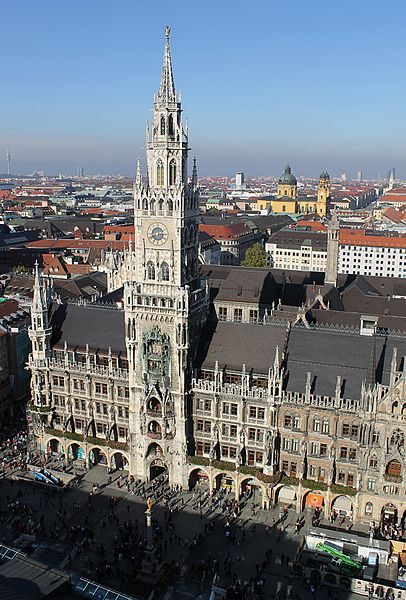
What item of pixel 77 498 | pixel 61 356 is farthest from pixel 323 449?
pixel 61 356

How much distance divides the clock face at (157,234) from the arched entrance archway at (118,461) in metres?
28.8

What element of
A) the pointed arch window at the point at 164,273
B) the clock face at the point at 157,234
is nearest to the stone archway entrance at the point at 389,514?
the pointed arch window at the point at 164,273

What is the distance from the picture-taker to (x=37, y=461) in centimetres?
8244

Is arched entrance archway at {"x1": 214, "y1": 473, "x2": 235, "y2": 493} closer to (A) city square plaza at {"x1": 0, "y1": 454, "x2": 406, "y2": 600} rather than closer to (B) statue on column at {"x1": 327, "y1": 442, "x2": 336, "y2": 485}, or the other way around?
(A) city square plaza at {"x1": 0, "y1": 454, "x2": 406, "y2": 600}

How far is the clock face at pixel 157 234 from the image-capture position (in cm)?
7200

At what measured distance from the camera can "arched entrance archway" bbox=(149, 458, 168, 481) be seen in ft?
254

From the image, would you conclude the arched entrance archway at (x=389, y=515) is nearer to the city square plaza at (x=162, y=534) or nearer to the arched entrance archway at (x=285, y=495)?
the city square plaza at (x=162, y=534)

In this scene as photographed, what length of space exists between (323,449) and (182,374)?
1858 cm

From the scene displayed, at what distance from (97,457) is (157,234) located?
32743 mm

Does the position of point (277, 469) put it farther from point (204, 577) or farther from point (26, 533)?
point (26, 533)

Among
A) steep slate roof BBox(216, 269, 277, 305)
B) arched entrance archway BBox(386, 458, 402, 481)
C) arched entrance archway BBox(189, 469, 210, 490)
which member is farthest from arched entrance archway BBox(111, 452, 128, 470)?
steep slate roof BBox(216, 269, 277, 305)

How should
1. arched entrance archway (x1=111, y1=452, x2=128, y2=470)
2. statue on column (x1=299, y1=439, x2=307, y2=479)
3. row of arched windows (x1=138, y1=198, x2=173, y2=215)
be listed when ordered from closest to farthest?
1. statue on column (x1=299, y1=439, x2=307, y2=479)
2. row of arched windows (x1=138, y1=198, x2=173, y2=215)
3. arched entrance archway (x1=111, y1=452, x2=128, y2=470)

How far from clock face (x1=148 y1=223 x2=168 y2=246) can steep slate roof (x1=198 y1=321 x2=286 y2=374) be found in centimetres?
1351

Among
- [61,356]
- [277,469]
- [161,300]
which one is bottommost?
[277,469]
